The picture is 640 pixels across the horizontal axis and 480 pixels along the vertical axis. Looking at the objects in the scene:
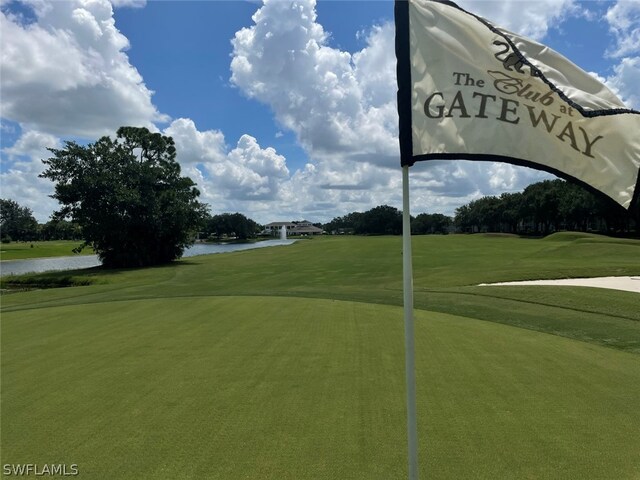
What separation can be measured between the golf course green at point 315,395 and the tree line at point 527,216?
25.4m

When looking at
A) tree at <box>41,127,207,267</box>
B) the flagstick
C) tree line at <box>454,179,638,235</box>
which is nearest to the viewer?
the flagstick

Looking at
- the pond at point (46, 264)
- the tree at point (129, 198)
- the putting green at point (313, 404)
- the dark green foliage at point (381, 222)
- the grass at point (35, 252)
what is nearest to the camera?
the putting green at point (313, 404)

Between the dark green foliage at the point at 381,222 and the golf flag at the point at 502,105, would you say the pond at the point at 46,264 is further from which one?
the dark green foliage at the point at 381,222

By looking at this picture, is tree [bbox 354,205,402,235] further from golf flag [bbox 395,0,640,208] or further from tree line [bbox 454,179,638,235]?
golf flag [bbox 395,0,640,208]

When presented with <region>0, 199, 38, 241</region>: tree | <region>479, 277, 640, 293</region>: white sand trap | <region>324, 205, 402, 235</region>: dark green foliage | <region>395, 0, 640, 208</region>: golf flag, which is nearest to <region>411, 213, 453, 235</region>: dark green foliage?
<region>324, 205, 402, 235</region>: dark green foliage

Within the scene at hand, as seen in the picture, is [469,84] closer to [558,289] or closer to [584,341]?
[584,341]

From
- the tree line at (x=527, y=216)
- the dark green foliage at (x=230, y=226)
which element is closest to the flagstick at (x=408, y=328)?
the tree line at (x=527, y=216)

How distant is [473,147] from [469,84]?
505 mm

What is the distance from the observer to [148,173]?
131 feet

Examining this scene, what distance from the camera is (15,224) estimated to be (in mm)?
134750

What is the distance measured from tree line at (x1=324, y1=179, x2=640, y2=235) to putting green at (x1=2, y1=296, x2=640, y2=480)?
26407 mm

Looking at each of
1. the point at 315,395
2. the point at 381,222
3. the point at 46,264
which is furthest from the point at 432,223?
the point at 315,395

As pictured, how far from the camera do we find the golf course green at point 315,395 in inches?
159

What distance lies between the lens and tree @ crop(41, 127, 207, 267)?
120ft
